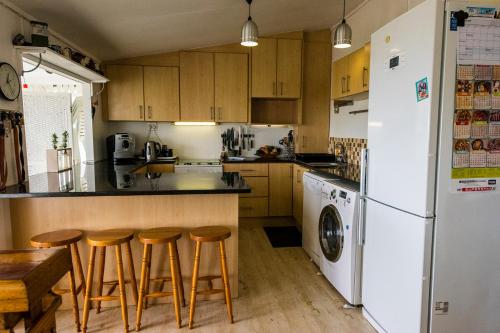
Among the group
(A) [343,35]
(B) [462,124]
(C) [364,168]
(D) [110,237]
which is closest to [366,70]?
(A) [343,35]

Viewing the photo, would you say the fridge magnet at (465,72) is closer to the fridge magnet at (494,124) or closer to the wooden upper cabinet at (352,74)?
the fridge magnet at (494,124)

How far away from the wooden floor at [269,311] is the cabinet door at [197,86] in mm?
2246

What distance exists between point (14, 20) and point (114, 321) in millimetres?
2227

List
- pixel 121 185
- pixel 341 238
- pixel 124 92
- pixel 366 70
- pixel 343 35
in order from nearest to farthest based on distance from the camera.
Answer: pixel 121 185
pixel 341 238
pixel 343 35
pixel 366 70
pixel 124 92

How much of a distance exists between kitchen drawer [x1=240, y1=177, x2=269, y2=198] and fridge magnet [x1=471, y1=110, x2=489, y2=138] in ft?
9.34

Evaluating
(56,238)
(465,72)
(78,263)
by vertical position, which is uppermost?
(465,72)

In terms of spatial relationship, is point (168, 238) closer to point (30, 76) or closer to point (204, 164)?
point (204, 164)

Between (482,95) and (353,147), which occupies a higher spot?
(482,95)

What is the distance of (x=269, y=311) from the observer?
7.51 feet

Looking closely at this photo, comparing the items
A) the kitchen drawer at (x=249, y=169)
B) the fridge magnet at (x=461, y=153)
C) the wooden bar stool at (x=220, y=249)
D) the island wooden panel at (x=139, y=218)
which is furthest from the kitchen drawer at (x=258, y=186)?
the fridge magnet at (x=461, y=153)

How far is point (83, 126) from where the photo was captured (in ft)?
12.8

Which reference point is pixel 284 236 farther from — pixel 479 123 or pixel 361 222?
pixel 479 123

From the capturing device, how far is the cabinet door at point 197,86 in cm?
426

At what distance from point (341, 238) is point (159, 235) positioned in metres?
1.33
